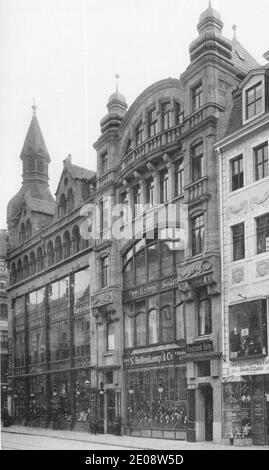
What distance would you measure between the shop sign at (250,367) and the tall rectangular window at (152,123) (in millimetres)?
13113

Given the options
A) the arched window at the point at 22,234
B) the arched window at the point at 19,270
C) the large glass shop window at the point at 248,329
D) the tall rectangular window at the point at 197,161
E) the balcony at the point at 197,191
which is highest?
the tall rectangular window at the point at 197,161

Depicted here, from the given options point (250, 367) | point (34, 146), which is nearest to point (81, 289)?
point (34, 146)

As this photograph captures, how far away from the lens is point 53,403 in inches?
1745

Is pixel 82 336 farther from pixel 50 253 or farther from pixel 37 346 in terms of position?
pixel 50 253

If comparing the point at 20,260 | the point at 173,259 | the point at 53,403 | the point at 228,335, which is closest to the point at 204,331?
the point at 228,335

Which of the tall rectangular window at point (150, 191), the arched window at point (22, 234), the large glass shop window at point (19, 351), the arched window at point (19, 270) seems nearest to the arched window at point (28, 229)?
the arched window at point (22, 234)

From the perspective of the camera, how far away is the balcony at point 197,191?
3133 cm

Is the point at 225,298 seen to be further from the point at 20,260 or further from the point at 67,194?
the point at 20,260

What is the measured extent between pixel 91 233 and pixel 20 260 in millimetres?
11823

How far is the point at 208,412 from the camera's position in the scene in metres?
31.0

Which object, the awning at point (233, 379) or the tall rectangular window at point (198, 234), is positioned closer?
the awning at point (233, 379)

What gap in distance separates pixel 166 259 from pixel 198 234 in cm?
294

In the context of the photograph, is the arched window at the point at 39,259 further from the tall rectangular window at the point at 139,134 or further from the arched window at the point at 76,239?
the tall rectangular window at the point at 139,134

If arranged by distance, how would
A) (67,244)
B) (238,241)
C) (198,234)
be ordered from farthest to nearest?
(67,244) < (198,234) < (238,241)
